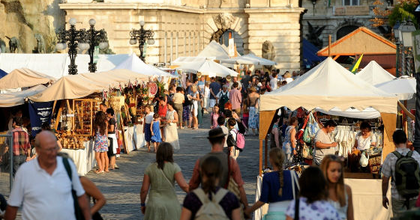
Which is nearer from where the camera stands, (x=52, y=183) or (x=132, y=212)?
(x=52, y=183)

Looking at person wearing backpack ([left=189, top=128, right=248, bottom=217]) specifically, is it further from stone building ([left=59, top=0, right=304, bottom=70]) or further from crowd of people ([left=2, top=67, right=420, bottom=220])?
stone building ([left=59, top=0, right=304, bottom=70])

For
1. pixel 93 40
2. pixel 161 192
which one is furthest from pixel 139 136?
pixel 161 192

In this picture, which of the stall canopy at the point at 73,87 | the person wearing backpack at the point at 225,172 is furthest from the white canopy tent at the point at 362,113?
the person wearing backpack at the point at 225,172

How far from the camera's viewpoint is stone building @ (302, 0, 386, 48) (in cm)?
8000

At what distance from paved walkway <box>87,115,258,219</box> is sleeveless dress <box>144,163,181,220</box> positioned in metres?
3.88

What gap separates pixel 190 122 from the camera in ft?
100

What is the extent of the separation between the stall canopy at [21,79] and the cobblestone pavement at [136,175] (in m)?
3.02

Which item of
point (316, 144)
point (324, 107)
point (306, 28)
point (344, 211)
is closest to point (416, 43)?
point (324, 107)

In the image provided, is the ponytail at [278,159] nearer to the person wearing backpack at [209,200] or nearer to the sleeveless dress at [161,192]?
the sleeveless dress at [161,192]

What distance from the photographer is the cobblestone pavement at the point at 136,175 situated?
1491cm

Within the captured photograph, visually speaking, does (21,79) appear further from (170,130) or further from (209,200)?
(209,200)

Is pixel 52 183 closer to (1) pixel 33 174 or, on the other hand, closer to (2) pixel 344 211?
(1) pixel 33 174

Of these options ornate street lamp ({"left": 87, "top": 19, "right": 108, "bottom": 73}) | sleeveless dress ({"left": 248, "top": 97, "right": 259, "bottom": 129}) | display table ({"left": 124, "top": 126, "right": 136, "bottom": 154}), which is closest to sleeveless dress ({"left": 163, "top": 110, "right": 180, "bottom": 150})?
display table ({"left": 124, "top": 126, "right": 136, "bottom": 154})

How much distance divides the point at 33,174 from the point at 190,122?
22711mm
